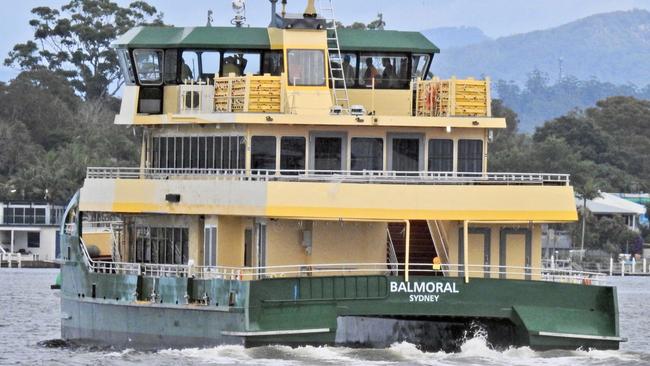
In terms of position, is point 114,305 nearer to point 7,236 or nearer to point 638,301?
point 638,301

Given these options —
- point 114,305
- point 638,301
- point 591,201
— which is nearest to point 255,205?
point 114,305

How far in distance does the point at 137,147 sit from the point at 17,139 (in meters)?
9.10

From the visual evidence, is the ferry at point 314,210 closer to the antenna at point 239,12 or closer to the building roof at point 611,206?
the antenna at point 239,12

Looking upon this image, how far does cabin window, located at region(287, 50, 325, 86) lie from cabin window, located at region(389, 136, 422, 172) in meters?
2.02

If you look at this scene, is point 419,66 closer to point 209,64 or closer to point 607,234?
point 209,64

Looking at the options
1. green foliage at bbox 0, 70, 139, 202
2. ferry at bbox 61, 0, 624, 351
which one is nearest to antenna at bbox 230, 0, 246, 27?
ferry at bbox 61, 0, 624, 351

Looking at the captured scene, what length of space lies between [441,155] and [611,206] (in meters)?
86.0

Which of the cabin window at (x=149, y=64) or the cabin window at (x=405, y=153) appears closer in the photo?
the cabin window at (x=405, y=153)

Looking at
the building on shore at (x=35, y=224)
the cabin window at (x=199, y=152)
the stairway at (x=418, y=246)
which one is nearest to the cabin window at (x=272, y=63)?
the cabin window at (x=199, y=152)

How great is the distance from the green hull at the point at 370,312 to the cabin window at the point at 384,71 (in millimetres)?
5951

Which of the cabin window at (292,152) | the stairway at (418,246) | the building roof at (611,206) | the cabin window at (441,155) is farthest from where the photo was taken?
the building roof at (611,206)

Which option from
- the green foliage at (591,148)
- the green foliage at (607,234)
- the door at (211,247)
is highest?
the green foliage at (591,148)

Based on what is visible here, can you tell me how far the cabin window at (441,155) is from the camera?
142 ft

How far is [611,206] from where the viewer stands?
127938mm
